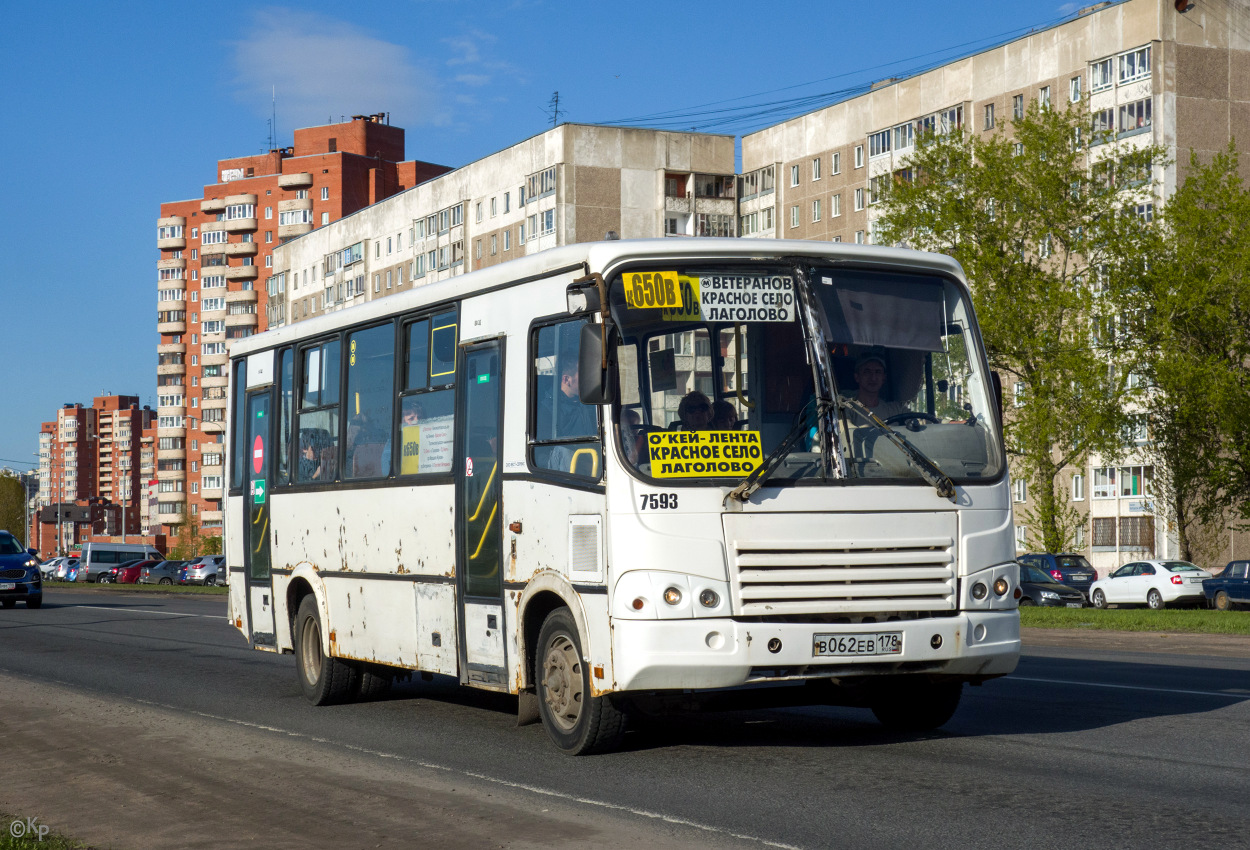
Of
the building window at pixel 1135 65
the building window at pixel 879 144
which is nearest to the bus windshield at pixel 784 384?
the building window at pixel 1135 65

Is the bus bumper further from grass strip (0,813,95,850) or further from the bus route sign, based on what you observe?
grass strip (0,813,95,850)

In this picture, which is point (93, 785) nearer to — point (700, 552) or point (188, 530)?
point (700, 552)

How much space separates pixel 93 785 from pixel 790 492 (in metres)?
4.37

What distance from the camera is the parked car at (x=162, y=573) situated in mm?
89375

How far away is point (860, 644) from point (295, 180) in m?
137

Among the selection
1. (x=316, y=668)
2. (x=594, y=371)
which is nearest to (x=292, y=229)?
(x=316, y=668)

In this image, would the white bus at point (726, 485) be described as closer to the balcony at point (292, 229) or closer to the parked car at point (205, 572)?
the parked car at point (205, 572)

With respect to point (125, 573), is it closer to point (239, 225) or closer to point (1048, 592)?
point (239, 225)

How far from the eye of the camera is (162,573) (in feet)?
296

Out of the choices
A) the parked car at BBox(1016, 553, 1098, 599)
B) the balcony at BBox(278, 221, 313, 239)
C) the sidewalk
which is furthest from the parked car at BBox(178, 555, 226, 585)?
the sidewalk

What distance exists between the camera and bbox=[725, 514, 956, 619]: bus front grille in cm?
891

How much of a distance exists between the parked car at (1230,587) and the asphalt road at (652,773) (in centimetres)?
2999

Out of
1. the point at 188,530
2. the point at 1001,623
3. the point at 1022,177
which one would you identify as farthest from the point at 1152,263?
the point at 188,530

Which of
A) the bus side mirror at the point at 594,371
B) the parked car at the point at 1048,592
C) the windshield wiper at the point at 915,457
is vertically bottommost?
the parked car at the point at 1048,592
